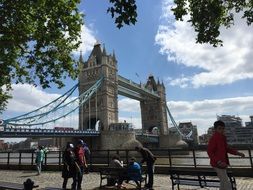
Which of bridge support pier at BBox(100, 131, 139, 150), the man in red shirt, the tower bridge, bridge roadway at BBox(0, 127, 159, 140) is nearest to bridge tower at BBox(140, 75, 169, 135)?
the tower bridge

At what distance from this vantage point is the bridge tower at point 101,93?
67250 millimetres

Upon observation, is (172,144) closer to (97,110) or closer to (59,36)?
(97,110)

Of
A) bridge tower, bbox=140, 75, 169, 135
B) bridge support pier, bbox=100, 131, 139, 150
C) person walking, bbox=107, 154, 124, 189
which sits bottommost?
person walking, bbox=107, 154, 124, 189

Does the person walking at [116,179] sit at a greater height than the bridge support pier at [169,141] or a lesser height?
lesser

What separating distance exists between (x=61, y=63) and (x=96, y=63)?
5922cm

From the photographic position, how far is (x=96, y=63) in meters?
73.5

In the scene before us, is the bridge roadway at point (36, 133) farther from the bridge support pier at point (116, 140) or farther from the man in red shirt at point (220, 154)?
the man in red shirt at point (220, 154)

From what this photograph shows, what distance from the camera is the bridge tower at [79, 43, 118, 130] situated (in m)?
67.2

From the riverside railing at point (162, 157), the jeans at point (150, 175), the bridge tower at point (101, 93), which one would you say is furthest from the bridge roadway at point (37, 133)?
the jeans at point (150, 175)

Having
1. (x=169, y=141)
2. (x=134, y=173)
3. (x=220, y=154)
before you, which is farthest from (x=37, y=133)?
(x=169, y=141)

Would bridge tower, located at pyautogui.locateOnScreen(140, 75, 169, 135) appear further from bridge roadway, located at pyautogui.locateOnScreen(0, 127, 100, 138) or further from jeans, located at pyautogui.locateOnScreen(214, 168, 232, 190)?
jeans, located at pyautogui.locateOnScreen(214, 168, 232, 190)

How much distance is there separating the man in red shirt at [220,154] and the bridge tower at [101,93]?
59.2 m

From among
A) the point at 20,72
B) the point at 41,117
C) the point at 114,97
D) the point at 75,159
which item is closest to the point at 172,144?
the point at 114,97

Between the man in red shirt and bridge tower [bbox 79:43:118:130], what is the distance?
2332 inches
